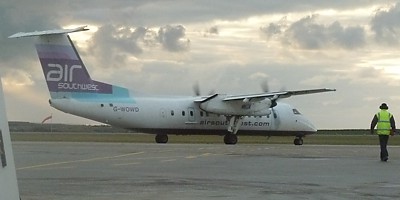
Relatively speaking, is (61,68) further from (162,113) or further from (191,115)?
(191,115)

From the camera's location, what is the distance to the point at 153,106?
40562 mm

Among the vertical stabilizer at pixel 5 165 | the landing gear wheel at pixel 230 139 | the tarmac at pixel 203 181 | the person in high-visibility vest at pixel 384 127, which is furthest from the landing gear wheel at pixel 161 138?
the vertical stabilizer at pixel 5 165

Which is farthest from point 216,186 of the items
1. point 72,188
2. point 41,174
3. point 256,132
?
point 256,132

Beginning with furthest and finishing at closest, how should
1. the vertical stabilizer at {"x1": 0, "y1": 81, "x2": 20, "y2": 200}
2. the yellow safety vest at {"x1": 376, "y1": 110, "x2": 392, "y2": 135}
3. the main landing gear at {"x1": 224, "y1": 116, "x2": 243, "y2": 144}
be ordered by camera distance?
1. the main landing gear at {"x1": 224, "y1": 116, "x2": 243, "y2": 144}
2. the yellow safety vest at {"x1": 376, "y1": 110, "x2": 392, "y2": 135}
3. the vertical stabilizer at {"x1": 0, "y1": 81, "x2": 20, "y2": 200}

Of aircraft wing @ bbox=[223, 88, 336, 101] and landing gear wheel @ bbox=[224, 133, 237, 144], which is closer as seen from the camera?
aircraft wing @ bbox=[223, 88, 336, 101]

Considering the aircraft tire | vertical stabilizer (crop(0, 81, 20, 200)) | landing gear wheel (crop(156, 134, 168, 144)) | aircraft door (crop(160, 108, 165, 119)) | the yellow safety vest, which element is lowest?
the aircraft tire

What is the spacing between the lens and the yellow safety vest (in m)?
19.8

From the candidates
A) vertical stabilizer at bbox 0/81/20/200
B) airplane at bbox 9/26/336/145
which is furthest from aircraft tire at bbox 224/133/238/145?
vertical stabilizer at bbox 0/81/20/200

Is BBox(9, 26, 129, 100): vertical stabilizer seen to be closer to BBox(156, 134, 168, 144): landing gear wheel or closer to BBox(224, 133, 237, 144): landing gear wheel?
BBox(156, 134, 168, 144): landing gear wheel

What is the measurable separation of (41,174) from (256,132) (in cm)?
3258

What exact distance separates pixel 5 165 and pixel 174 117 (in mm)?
38638

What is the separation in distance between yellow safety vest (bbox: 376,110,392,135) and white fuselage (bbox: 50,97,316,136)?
21.1m

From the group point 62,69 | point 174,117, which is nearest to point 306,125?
point 174,117

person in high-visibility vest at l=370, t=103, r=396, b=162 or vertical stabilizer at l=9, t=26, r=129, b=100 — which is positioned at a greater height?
vertical stabilizer at l=9, t=26, r=129, b=100
